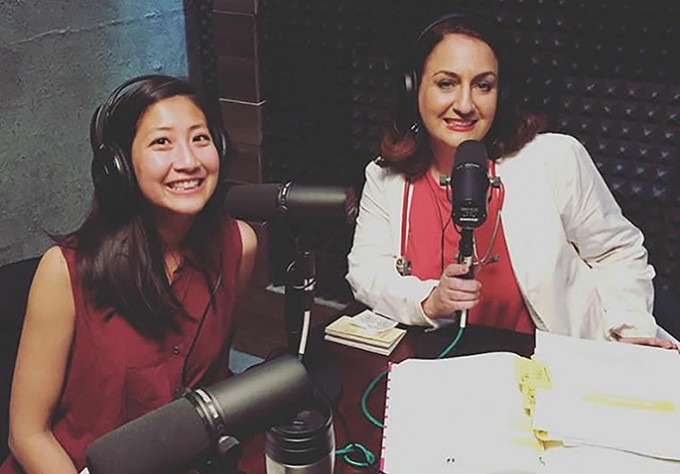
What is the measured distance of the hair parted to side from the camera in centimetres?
187

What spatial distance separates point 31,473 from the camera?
1.47 m

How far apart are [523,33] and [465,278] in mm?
1182

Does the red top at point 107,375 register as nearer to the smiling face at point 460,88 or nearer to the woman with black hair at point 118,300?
the woman with black hair at point 118,300

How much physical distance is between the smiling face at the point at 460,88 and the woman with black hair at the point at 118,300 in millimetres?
571

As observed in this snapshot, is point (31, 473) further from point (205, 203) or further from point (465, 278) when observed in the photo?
point (465, 278)

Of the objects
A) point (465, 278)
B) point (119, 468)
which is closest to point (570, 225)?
point (465, 278)

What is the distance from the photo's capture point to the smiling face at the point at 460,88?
184 centimetres

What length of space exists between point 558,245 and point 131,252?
99 cm

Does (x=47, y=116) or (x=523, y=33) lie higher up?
(x=523, y=33)

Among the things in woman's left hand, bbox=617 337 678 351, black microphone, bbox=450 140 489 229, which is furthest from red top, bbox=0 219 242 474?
woman's left hand, bbox=617 337 678 351

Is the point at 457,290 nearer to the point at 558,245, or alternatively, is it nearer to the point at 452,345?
the point at 452,345

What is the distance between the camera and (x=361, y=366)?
1.54 meters

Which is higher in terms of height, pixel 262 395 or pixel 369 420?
pixel 262 395

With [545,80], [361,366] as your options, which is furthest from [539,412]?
[545,80]
